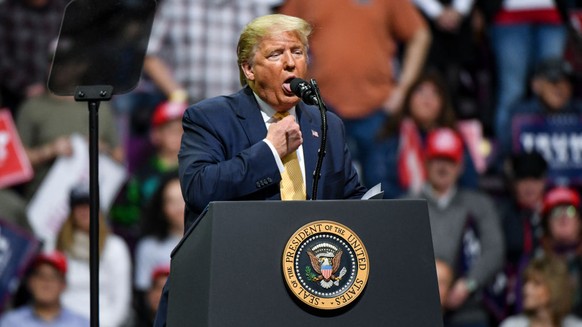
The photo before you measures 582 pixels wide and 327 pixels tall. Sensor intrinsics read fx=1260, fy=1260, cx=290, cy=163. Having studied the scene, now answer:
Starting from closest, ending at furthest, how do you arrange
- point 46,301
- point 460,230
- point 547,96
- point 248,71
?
1. point 248,71
2. point 46,301
3. point 460,230
4. point 547,96

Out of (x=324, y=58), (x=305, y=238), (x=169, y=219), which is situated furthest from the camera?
(x=324, y=58)

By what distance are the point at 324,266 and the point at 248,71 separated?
2.64 feet

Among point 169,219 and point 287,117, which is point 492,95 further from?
point 287,117

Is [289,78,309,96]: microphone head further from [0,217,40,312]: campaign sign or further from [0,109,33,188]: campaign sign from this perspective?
[0,109,33,188]: campaign sign

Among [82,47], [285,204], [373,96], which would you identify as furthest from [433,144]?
[285,204]

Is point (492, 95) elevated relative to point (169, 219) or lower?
elevated

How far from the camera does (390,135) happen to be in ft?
28.1

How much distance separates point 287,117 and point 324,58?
4.95 m

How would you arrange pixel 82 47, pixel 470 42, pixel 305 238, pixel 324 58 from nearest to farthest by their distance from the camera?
pixel 305 238 < pixel 82 47 < pixel 324 58 < pixel 470 42

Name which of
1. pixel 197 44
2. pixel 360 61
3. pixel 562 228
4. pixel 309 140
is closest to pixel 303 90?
pixel 309 140

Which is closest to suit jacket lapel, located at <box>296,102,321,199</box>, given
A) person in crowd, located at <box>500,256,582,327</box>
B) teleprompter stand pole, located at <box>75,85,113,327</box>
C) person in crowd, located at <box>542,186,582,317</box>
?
teleprompter stand pole, located at <box>75,85,113,327</box>

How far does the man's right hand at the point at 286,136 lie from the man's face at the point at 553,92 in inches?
234

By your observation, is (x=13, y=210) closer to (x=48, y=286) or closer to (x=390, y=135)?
(x=48, y=286)

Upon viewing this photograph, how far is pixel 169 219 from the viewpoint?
25.9 feet
